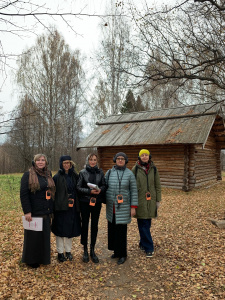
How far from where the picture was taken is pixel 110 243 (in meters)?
4.32

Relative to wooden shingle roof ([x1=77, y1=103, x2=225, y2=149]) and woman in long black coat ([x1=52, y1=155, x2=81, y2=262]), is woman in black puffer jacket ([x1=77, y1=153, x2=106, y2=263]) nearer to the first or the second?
woman in long black coat ([x1=52, y1=155, x2=81, y2=262])

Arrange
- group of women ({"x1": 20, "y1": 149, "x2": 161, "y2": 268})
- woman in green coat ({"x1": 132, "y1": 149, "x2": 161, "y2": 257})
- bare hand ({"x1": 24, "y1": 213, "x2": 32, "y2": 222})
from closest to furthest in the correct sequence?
1. bare hand ({"x1": 24, "y1": 213, "x2": 32, "y2": 222})
2. group of women ({"x1": 20, "y1": 149, "x2": 161, "y2": 268})
3. woman in green coat ({"x1": 132, "y1": 149, "x2": 161, "y2": 257})

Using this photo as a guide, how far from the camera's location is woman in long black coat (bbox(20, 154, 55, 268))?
3.75m

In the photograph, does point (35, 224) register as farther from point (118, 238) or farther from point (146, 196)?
point (146, 196)

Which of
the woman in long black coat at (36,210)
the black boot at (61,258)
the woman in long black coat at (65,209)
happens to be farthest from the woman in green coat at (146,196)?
the woman in long black coat at (36,210)

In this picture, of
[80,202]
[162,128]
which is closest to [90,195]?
[80,202]

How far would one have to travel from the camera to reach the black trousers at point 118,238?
4.19m

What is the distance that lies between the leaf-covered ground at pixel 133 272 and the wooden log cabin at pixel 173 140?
6343mm

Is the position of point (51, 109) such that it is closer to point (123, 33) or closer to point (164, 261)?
point (123, 33)

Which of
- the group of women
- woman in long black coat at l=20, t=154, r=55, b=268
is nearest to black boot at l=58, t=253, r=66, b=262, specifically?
the group of women

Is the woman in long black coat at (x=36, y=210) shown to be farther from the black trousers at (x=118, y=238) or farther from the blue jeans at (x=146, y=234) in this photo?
the blue jeans at (x=146, y=234)

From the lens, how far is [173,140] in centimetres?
1152

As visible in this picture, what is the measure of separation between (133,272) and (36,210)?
198 cm

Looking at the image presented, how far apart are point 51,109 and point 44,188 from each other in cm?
1668
